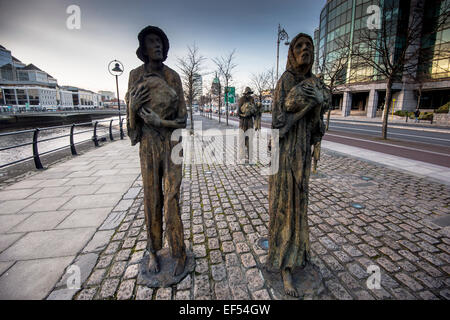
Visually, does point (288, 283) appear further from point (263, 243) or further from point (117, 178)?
point (117, 178)

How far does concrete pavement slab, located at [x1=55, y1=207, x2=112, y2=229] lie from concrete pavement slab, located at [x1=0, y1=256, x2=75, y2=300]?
36.9 inches

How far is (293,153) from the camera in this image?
2246mm

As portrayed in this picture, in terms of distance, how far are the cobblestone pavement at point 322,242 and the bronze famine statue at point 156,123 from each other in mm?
600

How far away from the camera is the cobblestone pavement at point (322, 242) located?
96.6 inches

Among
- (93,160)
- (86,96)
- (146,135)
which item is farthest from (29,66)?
(146,135)

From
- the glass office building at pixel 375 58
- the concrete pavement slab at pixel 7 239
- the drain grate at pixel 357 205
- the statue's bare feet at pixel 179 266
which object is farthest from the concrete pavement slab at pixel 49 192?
the glass office building at pixel 375 58

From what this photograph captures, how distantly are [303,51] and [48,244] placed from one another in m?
4.35

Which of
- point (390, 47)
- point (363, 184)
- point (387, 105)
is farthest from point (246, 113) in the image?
point (390, 47)

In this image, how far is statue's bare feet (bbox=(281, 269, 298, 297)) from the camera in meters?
2.29

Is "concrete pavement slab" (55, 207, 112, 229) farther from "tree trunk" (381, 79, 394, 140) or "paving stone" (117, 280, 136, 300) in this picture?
"tree trunk" (381, 79, 394, 140)

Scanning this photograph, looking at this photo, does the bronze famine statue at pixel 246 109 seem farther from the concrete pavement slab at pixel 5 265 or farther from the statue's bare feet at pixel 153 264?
the concrete pavement slab at pixel 5 265

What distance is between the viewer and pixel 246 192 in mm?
5418

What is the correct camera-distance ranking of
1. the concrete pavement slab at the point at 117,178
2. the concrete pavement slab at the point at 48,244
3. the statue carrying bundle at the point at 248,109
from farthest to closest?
1. the statue carrying bundle at the point at 248,109
2. the concrete pavement slab at the point at 117,178
3. the concrete pavement slab at the point at 48,244

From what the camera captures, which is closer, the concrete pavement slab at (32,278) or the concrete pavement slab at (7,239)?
the concrete pavement slab at (32,278)
